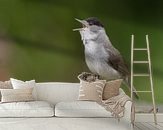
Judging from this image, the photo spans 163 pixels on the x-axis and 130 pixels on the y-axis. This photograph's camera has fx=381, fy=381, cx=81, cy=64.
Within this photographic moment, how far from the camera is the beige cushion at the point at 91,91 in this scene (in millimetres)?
5008

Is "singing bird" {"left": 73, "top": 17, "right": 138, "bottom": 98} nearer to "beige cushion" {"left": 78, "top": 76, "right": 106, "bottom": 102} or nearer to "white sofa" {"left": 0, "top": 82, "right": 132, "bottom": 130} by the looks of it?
"beige cushion" {"left": 78, "top": 76, "right": 106, "bottom": 102}

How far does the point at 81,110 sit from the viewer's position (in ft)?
15.1

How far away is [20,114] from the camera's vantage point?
15.0 ft

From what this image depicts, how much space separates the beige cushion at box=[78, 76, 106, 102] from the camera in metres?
5.01

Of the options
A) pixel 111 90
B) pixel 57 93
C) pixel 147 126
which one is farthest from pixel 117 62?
pixel 57 93

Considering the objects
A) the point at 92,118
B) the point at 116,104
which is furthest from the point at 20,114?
the point at 116,104

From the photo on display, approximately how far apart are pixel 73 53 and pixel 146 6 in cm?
139

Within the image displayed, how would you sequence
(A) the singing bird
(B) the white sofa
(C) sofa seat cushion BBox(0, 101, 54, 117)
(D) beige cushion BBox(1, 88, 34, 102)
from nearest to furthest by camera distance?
(B) the white sofa < (C) sofa seat cushion BBox(0, 101, 54, 117) < (D) beige cushion BBox(1, 88, 34, 102) < (A) the singing bird

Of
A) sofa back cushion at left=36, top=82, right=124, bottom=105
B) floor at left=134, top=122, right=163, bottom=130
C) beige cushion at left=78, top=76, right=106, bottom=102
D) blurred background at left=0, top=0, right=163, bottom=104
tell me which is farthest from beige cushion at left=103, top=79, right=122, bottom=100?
blurred background at left=0, top=0, right=163, bottom=104

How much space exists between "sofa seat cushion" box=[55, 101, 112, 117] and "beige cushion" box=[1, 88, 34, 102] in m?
0.48

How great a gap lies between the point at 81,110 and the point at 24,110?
688 mm

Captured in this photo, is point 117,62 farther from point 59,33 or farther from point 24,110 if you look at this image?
point 24,110

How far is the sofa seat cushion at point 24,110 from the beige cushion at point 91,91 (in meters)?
0.57

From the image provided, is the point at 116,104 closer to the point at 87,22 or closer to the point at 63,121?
the point at 63,121
